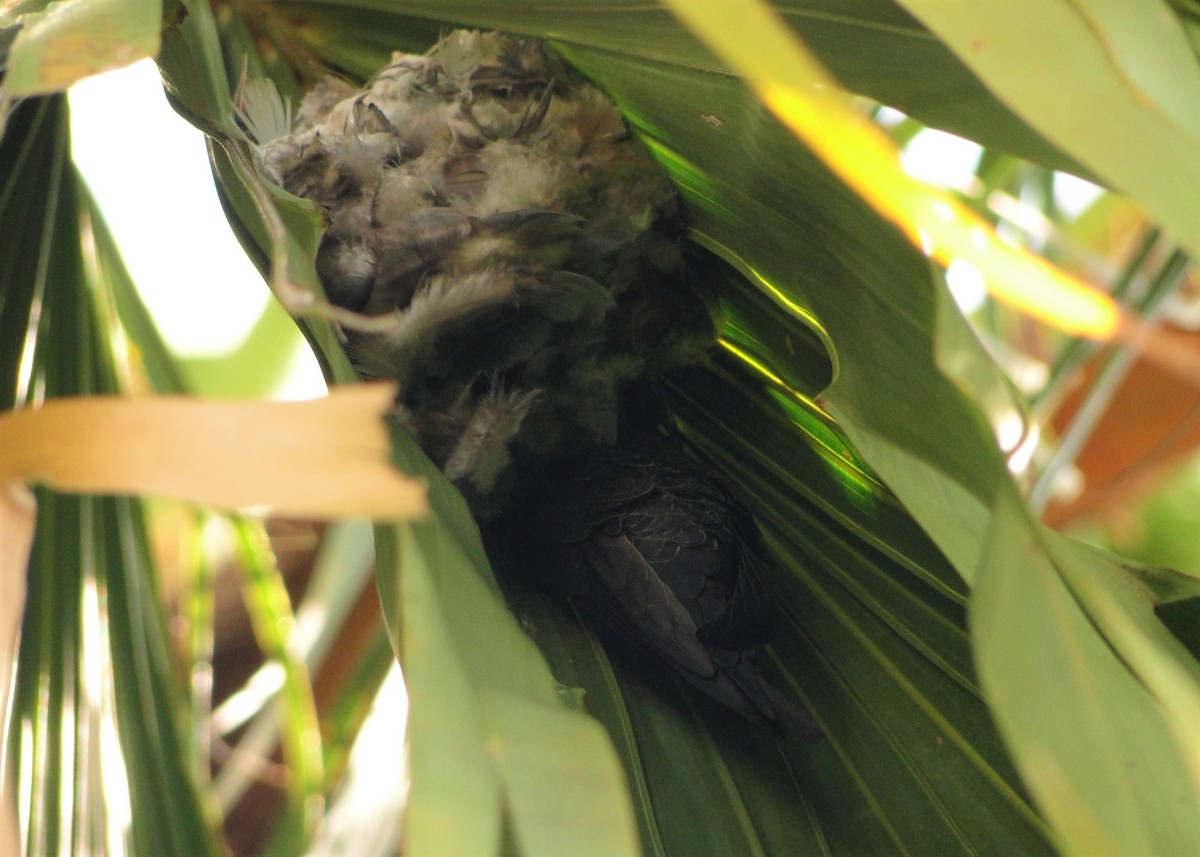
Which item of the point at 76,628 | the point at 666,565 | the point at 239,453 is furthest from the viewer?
the point at 76,628

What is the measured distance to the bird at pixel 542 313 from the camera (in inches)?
15.8

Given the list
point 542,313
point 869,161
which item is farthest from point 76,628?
point 869,161

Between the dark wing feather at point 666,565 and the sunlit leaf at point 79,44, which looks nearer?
the sunlit leaf at point 79,44

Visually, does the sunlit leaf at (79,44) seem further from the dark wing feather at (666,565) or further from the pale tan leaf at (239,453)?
the dark wing feather at (666,565)

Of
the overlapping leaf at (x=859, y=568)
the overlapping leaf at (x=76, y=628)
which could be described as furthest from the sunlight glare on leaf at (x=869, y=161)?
the overlapping leaf at (x=76, y=628)

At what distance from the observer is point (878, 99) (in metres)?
0.37

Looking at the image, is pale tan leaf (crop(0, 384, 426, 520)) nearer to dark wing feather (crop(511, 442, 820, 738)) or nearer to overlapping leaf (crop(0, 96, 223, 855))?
dark wing feather (crop(511, 442, 820, 738))

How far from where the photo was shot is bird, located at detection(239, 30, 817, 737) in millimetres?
401

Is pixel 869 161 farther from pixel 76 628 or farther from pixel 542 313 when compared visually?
pixel 76 628

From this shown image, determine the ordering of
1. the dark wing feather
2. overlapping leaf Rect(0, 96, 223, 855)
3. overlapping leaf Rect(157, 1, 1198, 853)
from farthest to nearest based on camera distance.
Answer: overlapping leaf Rect(0, 96, 223, 855) → the dark wing feather → overlapping leaf Rect(157, 1, 1198, 853)

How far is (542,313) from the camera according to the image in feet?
1.41

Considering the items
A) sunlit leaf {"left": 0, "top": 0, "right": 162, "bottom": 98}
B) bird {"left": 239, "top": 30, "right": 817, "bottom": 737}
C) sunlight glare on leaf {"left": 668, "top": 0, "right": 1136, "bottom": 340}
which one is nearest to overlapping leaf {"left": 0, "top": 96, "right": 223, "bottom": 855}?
bird {"left": 239, "top": 30, "right": 817, "bottom": 737}

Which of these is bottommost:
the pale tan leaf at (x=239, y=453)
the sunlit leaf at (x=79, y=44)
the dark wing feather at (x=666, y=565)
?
the dark wing feather at (x=666, y=565)

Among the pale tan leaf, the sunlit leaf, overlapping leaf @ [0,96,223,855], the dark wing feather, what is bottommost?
overlapping leaf @ [0,96,223,855]
